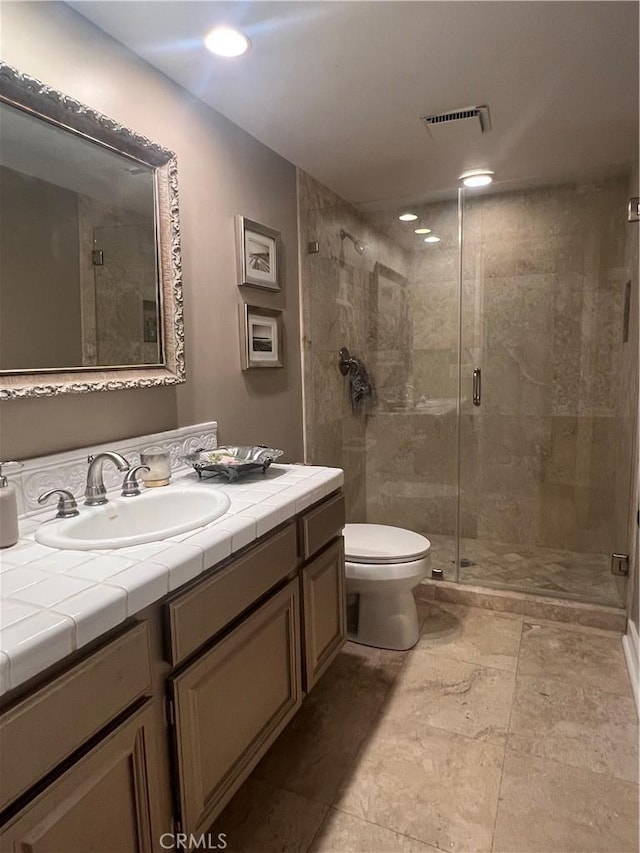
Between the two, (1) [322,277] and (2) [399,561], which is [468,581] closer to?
(2) [399,561]

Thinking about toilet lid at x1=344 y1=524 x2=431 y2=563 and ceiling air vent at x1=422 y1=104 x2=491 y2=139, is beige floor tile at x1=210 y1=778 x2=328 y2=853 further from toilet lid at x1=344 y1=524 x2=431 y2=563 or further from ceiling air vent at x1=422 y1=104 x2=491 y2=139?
ceiling air vent at x1=422 y1=104 x2=491 y2=139

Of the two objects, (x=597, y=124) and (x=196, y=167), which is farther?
(x=597, y=124)

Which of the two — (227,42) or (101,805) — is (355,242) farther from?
(101,805)

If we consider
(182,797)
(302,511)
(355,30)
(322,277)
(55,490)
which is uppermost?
(355,30)

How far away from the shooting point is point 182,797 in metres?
1.07

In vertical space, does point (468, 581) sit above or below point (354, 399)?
below

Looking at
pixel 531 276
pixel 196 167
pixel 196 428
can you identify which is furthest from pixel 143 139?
pixel 531 276

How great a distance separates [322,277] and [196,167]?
3.40ft

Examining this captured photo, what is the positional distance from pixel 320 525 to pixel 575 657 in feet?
4.52

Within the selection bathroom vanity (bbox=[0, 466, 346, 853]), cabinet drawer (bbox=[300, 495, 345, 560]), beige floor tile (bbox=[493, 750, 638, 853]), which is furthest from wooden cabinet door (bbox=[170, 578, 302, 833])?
beige floor tile (bbox=[493, 750, 638, 853])

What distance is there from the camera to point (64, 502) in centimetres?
131

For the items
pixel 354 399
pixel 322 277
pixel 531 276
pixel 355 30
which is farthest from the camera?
pixel 354 399

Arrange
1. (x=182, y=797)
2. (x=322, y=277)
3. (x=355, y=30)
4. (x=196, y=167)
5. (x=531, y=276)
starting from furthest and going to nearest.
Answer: (x=531, y=276), (x=322, y=277), (x=196, y=167), (x=355, y=30), (x=182, y=797)

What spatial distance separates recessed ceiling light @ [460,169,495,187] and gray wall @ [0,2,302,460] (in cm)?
91
